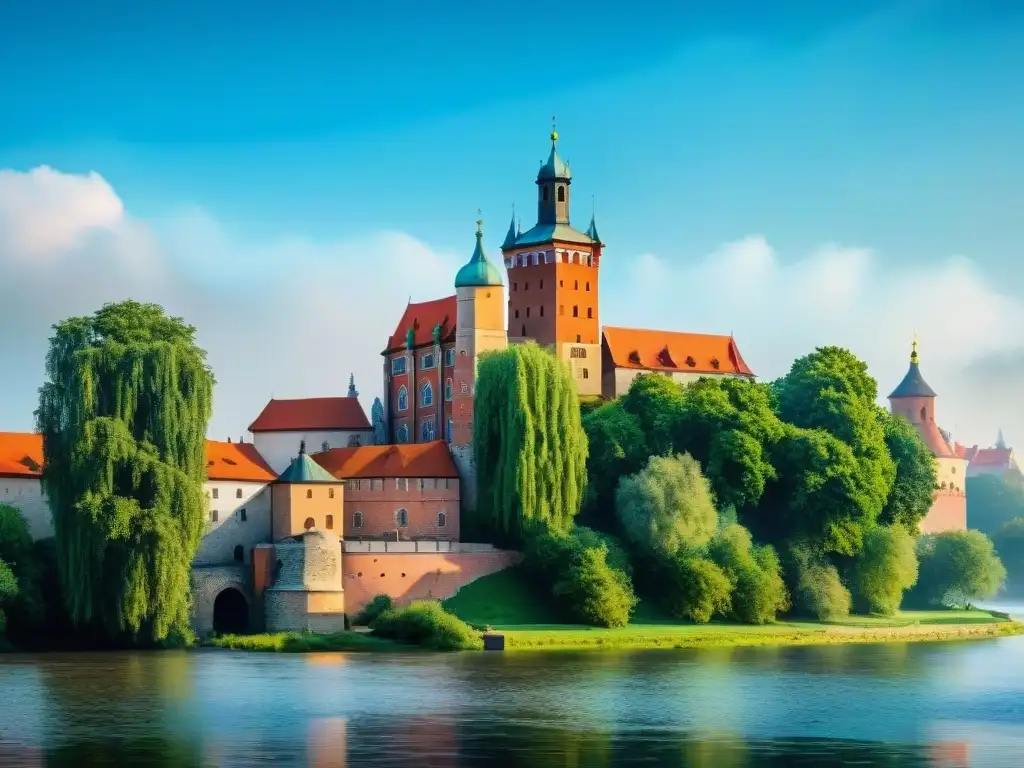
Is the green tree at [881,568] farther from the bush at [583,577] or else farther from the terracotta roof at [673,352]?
the terracotta roof at [673,352]

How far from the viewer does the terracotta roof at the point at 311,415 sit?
9306 cm

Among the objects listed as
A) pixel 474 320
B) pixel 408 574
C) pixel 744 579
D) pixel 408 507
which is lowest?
pixel 744 579

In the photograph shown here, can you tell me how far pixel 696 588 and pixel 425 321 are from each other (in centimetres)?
2489

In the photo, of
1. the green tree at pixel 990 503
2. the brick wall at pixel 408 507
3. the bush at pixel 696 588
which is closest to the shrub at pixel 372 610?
the brick wall at pixel 408 507

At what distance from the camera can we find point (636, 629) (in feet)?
251

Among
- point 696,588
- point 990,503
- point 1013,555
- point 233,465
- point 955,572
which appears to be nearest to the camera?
point 696,588

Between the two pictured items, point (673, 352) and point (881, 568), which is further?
point (673, 352)

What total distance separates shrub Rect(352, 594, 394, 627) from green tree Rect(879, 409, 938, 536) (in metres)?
25.4

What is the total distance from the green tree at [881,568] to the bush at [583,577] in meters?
12.6

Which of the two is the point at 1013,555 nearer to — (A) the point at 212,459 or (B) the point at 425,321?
(B) the point at 425,321

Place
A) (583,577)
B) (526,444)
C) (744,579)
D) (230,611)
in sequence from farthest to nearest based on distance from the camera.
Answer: (744,579), (526,444), (230,611), (583,577)

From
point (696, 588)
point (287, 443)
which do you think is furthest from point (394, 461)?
point (696, 588)

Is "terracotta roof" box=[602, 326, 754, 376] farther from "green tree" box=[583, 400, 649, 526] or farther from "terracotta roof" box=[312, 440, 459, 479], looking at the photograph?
"terracotta roof" box=[312, 440, 459, 479]

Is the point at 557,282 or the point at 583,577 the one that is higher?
the point at 557,282
